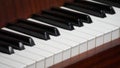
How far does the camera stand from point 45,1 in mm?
2932

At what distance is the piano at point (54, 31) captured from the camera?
241 cm

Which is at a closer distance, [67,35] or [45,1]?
[67,35]

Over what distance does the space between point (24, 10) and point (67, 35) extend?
348 millimetres

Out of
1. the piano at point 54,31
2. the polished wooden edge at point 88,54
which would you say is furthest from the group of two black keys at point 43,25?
the polished wooden edge at point 88,54

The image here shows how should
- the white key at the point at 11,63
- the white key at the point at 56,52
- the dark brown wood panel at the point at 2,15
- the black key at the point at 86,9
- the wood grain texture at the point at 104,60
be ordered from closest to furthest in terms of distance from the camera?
the white key at the point at 11,63, the white key at the point at 56,52, the wood grain texture at the point at 104,60, the dark brown wood panel at the point at 2,15, the black key at the point at 86,9

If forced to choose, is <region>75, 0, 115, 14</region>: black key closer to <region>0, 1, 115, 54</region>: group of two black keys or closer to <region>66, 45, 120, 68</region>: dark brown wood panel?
<region>0, 1, 115, 54</region>: group of two black keys

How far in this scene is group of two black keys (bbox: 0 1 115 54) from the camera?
2.50m

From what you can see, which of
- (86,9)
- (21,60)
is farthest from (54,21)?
(21,60)

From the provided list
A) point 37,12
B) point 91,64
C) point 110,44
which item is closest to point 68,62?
point 91,64

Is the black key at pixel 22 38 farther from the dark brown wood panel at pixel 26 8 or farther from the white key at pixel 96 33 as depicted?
the white key at pixel 96 33

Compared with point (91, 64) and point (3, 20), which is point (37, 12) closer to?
point (3, 20)

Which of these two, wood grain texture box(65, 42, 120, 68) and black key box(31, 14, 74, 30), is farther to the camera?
black key box(31, 14, 74, 30)

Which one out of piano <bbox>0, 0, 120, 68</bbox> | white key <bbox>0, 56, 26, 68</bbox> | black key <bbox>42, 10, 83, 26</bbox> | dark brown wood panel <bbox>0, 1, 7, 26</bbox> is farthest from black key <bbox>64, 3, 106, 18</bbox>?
white key <bbox>0, 56, 26, 68</bbox>

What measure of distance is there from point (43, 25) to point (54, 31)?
10 centimetres
